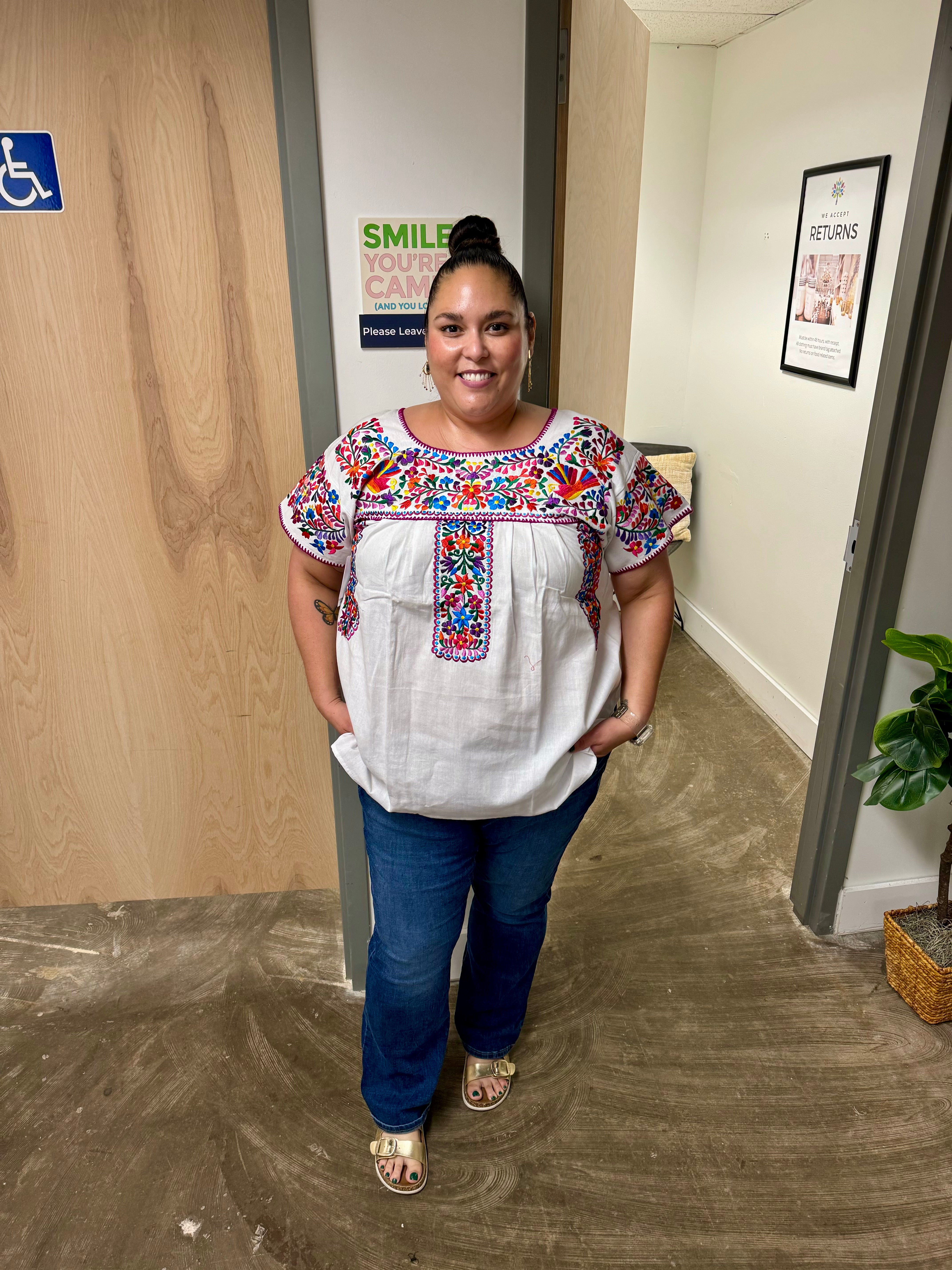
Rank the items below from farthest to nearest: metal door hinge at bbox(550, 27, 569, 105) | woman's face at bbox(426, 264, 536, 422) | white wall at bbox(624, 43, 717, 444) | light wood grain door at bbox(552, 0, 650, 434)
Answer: white wall at bbox(624, 43, 717, 444) → light wood grain door at bbox(552, 0, 650, 434) → metal door hinge at bbox(550, 27, 569, 105) → woman's face at bbox(426, 264, 536, 422)

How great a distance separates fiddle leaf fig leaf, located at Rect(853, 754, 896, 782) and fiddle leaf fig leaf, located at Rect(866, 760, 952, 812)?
0.01 meters

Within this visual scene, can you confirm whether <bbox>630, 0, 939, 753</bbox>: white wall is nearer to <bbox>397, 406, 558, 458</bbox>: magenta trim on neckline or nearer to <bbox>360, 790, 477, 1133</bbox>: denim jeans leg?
<bbox>397, 406, 558, 458</bbox>: magenta trim on neckline

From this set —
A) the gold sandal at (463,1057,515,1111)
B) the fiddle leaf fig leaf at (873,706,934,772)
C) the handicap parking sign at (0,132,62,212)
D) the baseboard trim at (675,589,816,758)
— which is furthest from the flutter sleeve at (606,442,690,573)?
the baseboard trim at (675,589,816,758)

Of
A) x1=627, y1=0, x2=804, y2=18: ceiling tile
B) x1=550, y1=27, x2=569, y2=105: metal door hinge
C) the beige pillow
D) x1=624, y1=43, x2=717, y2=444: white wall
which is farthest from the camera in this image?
the beige pillow

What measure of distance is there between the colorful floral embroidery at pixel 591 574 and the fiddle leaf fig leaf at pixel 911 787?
92 cm

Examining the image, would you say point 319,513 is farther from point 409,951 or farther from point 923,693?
point 923,693

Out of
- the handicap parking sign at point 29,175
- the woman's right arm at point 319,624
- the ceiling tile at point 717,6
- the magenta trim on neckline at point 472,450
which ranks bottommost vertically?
the woman's right arm at point 319,624

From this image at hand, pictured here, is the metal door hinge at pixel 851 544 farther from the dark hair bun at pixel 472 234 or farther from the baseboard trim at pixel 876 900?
the dark hair bun at pixel 472 234

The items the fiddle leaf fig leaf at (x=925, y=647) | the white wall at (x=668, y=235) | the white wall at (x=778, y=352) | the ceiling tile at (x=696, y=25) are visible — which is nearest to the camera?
the fiddle leaf fig leaf at (x=925, y=647)

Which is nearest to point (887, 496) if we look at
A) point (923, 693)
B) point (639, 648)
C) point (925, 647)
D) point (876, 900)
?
point (925, 647)

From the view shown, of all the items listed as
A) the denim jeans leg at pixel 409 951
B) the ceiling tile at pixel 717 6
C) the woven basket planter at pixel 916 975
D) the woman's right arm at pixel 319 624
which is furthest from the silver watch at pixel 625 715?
the ceiling tile at pixel 717 6

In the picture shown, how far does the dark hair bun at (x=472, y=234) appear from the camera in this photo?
1.47 meters

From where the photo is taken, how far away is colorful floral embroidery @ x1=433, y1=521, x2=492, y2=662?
1.32 meters

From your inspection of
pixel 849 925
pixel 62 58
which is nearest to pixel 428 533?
pixel 62 58
